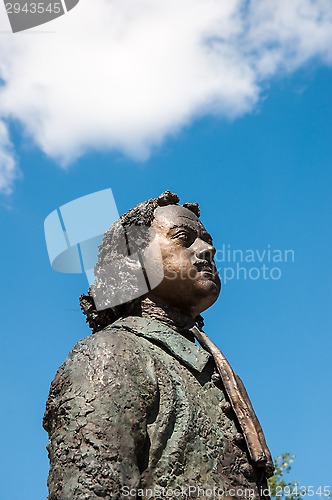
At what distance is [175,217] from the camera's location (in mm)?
5789

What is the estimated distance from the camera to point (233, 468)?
4930 millimetres

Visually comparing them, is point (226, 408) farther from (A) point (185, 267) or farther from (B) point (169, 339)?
(A) point (185, 267)

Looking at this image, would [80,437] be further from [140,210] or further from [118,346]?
[140,210]

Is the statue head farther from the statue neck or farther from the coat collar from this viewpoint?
the coat collar

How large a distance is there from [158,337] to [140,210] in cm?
99

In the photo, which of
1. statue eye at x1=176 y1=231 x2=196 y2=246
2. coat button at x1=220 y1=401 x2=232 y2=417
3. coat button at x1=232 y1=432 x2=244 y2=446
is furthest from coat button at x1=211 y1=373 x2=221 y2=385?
statue eye at x1=176 y1=231 x2=196 y2=246

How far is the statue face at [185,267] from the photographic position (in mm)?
5590

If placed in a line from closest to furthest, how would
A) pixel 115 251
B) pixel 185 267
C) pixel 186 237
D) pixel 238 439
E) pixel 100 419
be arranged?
pixel 100 419 → pixel 238 439 → pixel 185 267 → pixel 186 237 → pixel 115 251

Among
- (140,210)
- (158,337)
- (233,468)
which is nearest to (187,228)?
(140,210)

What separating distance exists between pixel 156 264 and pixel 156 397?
1.09 metres

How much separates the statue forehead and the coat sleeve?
104cm

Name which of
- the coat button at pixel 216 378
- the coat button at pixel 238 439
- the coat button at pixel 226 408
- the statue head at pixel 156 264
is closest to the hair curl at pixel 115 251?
the statue head at pixel 156 264

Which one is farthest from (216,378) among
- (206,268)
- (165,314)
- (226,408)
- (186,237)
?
(186,237)

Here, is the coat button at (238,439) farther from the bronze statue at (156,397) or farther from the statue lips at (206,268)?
the statue lips at (206,268)
